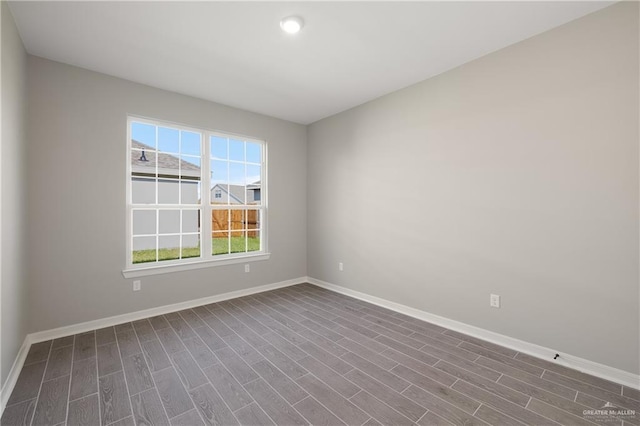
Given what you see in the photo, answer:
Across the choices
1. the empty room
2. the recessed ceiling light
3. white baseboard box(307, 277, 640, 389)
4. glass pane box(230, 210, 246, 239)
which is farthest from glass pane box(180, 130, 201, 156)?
white baseboard box(307, 277, 640, 389)

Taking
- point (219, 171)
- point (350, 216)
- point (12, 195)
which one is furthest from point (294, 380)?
point (219, 171)

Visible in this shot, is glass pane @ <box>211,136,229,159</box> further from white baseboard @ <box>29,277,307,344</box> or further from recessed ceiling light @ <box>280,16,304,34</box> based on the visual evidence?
recessed ceiling light @ <box>280,16,304,34</box>

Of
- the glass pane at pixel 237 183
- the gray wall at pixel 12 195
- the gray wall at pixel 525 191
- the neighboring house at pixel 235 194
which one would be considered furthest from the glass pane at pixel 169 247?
the gray wall at pixel 525 191

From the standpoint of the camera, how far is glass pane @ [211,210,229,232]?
394 centimetres

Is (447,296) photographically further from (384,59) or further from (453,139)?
(384,59)

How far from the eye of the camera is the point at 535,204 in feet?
7.93

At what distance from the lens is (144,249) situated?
338 centimetres

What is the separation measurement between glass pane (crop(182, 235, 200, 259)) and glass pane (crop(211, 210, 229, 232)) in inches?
10.8

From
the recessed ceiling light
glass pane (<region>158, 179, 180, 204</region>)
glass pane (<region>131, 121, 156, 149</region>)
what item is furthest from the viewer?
glass pane (<region>158, 179, 180, 204</region>)

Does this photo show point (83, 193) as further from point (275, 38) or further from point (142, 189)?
point (275, 38)

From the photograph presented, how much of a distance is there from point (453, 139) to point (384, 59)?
1.09 m

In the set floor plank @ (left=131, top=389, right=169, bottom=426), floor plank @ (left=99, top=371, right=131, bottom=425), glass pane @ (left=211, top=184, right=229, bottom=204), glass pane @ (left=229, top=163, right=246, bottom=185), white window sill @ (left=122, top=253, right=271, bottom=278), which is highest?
glass pane @ (left=229, top=163, right=246, bottom=185)

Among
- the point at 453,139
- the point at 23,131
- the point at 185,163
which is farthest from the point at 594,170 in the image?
the point at 23,131

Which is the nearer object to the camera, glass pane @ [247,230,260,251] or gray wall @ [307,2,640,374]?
gray wall @ [307,2,640,374]
